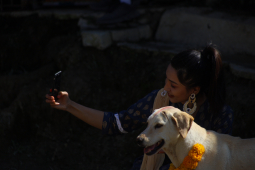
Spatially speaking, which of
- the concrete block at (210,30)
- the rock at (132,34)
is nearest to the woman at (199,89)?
the concrete block at (210,30)

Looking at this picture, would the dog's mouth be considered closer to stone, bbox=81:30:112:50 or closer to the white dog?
the white dog

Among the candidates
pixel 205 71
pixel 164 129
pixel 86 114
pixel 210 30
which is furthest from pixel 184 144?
pixel 210 30

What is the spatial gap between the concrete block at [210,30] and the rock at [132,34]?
0.24m

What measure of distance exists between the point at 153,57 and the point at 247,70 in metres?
1.62

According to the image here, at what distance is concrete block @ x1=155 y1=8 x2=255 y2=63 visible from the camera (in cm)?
484

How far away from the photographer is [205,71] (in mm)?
2568

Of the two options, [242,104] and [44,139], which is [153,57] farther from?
[44,139]

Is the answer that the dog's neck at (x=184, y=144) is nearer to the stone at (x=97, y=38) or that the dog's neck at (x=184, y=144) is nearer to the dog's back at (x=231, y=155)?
the dog's back at (x=231, y=155)

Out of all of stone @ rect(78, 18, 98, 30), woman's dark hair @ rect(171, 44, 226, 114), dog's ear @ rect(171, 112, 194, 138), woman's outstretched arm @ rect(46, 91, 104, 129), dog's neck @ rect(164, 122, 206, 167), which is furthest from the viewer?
stone @ rect(78, 18, 98, 30)

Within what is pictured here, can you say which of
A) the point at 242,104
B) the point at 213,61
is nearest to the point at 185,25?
the point at 242,104

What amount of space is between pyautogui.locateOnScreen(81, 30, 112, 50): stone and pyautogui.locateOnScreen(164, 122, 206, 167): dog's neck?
3.37m

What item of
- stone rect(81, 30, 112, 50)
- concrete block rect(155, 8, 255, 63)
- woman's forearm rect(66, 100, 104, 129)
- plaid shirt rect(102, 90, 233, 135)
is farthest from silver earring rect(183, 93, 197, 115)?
stone rect(81, 30, 112, 50)

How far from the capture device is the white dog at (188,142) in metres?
2.13

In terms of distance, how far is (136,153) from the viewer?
14.7 ft
